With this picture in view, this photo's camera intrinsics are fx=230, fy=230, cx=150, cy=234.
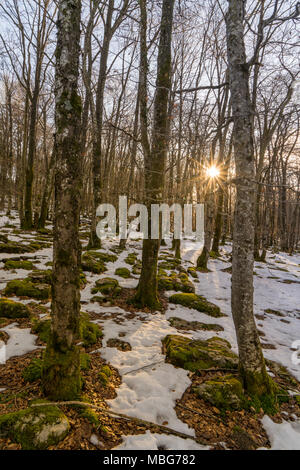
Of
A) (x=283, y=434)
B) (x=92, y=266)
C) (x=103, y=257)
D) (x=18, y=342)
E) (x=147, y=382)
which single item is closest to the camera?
Answer: (x=283, y=434)

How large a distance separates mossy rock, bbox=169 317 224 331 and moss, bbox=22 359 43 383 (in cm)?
307

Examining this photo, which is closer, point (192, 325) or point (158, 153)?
point (192, 325)

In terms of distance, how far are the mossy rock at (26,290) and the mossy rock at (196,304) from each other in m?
3.47

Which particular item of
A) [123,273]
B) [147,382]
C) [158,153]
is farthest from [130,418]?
[123,273]

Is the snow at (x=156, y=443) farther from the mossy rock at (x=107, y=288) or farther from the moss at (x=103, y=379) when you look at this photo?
the mossy rock at (x=107, y=288)

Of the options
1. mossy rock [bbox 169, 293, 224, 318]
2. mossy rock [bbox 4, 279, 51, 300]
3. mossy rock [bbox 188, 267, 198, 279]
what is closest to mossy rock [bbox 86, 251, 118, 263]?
mossy rock [bbox 188, 267, 198, 279]

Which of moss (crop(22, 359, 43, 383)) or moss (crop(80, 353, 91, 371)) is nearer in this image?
moss (crop(22, 359, 43, 383))

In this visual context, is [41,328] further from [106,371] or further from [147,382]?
[147,382]

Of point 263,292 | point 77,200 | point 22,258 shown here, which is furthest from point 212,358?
point 22,258

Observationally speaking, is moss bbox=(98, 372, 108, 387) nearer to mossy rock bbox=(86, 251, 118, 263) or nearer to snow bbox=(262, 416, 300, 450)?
snow bbox=(262, 416, 300, 450)

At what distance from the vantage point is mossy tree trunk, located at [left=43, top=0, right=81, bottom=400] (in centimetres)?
254

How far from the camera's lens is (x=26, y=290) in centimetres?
570

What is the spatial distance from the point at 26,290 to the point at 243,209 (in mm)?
5326
